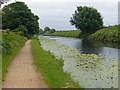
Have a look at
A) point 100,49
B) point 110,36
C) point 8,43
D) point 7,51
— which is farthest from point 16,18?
point 8,43

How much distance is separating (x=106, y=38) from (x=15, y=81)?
148 feet

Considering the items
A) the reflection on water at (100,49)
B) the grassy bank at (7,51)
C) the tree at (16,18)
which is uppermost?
the tree at (16,18)

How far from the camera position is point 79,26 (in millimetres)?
68875

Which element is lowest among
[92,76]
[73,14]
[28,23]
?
[92,76]

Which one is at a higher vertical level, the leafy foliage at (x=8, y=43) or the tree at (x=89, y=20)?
the tree at (x=89, y=20)

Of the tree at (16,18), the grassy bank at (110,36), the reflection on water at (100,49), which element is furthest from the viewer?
the tree at (16,18)

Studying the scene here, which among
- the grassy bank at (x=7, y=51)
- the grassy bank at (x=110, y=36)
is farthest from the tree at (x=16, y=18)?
the grassy bank at (x=7, y=51)

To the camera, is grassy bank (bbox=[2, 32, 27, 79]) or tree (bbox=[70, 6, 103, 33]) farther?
tree (bbox=[70, 6, 103, 33])

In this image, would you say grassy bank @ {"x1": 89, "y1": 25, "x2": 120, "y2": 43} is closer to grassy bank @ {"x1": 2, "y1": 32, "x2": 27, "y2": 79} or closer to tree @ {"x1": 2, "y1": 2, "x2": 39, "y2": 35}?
tree @ {"x1": 2, "y1": 2, "x2": 39, "y2": 35}

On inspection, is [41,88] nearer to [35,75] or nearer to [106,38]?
[35,75]

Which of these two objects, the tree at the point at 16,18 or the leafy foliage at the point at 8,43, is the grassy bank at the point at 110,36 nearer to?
the tree at the point at 16,18

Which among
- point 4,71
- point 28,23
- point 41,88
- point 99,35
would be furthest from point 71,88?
point 99,35

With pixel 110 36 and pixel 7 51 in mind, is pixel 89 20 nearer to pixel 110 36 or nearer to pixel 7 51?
pixel 110 36

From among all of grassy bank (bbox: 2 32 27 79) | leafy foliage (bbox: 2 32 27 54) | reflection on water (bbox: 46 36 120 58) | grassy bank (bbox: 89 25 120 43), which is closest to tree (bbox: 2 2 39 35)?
reflection on water (bbox: 46 36 120 58)
